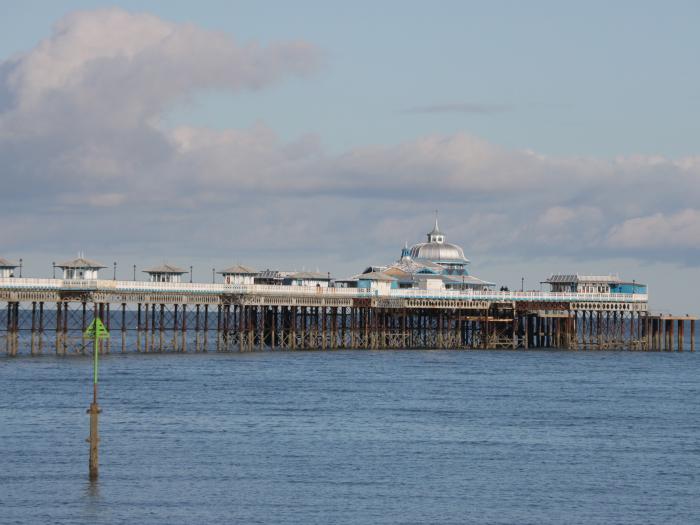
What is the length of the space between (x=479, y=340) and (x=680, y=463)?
3257 inches

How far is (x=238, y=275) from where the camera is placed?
132 m

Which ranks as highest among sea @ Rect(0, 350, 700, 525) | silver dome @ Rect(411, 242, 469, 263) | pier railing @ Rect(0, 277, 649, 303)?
silver dome @ Rect(411, 242, 469, 263)

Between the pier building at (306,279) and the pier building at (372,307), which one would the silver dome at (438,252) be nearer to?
the pier building at (372,307)

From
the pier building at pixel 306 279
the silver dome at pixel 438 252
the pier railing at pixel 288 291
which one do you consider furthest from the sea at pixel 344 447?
the silver dome at pixel 438 252

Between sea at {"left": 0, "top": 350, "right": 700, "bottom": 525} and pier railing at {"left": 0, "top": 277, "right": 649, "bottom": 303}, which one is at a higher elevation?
pier railing at {"left": 0, "top": 277, "right": 649, "bottom": 303}

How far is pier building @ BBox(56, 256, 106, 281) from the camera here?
4656 inches

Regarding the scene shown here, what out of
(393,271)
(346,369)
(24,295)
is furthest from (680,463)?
(393,271)

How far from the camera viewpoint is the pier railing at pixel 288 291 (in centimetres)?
11257

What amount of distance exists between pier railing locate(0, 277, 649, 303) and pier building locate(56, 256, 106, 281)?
3318 millimetres

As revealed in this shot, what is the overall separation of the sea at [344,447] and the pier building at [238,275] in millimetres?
24255

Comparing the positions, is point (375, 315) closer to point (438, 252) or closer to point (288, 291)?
point (288, 291)

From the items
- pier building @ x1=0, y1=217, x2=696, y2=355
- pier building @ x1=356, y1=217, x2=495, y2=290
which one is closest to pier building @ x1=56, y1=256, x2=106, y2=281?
pier building @ x1=0, y1=217, x2=696, y2=355

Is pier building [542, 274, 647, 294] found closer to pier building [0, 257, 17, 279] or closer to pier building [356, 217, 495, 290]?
pier building [356, 217, 495, 290]

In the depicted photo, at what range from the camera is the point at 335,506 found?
5356 centimetres
